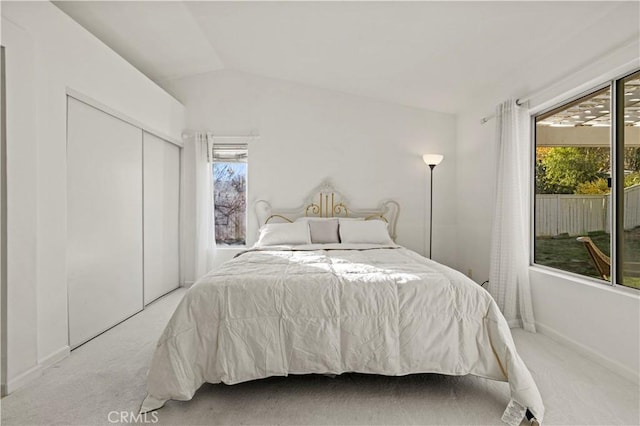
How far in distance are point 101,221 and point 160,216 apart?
42.9 inches

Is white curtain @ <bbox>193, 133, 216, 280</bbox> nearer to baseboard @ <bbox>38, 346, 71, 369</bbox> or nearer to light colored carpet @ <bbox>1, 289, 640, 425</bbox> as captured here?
baseboard @ <bbox>38, 346, 71, 369</bbox>

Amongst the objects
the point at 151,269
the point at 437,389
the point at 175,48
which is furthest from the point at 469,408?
the point at 175,48

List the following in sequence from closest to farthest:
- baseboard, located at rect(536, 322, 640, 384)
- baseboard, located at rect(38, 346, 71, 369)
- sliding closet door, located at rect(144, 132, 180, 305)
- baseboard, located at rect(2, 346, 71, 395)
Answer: baseboard, located at rect(2, 346, 71, 395)
baseboard, located at rect(536, 322, 640, 384)
baseboard, located at rect(38, 346, 71, 369)
sliding closet door, located at rect(144, 132, 180, 305)

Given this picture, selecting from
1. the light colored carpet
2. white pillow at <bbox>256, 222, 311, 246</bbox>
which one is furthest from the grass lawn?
white pillow at <bbox>256, 222, 311, 246</bbox>

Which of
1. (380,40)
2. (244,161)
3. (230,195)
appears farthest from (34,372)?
(380,40)

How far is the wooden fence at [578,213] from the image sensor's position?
2342 mm

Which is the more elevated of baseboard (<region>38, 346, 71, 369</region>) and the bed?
the bed

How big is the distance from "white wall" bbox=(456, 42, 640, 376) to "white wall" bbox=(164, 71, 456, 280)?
30 centimetres

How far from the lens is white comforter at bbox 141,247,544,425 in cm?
190

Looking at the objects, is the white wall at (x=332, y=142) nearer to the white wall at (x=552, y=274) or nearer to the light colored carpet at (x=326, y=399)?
the white wall at (x=552, y=274)

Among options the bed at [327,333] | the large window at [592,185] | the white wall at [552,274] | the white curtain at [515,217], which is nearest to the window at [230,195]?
the bed at [327,333]

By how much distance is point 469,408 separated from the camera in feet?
6.12

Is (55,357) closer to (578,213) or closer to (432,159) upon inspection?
(578,213)

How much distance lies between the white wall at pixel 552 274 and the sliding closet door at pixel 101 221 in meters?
3.72
